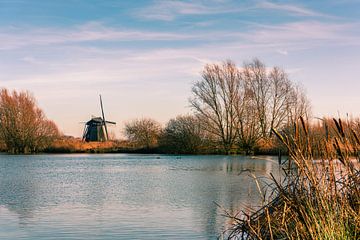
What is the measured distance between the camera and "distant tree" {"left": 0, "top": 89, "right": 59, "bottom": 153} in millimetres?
52781

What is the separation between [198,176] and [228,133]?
23781mm

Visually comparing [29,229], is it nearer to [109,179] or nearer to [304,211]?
[304,211]

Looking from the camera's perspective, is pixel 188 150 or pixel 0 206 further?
pixel 188 150

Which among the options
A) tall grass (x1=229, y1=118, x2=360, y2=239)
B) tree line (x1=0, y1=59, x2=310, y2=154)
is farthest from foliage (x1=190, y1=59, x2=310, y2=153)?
tall grass (x1=229, y1=118, x2=360, y2=239)

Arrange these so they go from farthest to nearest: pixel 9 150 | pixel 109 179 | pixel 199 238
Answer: pixel 9 150 < pixel 109 179 < pixel 199 238

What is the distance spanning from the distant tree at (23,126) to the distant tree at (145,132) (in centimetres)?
855

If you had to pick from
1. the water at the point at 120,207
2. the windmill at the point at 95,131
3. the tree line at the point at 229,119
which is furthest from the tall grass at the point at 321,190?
the windmill at the point at 95,131

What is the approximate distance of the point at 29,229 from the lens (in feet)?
34.3

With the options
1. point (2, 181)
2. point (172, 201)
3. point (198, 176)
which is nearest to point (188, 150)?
point (198, 176)

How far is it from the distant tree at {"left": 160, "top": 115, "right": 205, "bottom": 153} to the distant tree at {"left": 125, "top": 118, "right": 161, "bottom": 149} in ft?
9.40

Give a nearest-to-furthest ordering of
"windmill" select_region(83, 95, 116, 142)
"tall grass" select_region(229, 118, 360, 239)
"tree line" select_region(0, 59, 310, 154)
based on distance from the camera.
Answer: "tall grass" select_region(229, 118, 360, 239), "tree line" select_region(0, 59, 310, 154), "windmill" select_region(83, 95, 116, 142)

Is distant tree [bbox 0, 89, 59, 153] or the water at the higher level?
distant tree [bbox 0, 89, 59, 153]

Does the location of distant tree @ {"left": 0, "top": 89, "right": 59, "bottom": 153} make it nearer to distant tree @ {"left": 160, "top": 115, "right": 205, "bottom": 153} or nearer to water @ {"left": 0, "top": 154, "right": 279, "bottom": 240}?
distant tree @ {"left": 160, "top": 115, "right": 205, "bottom": 153}

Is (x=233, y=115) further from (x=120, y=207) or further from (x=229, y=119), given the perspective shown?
(x=120, y=207)
